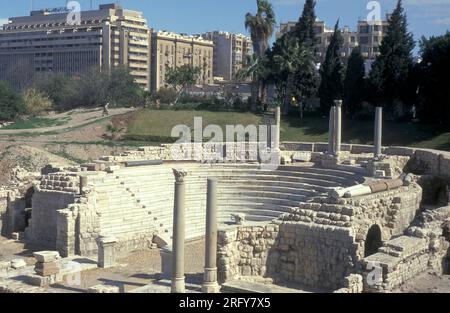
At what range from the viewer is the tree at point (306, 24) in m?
51.9

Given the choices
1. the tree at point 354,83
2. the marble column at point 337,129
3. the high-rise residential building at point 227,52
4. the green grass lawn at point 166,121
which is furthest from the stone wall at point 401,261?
the high-rise residential building at point 227,52

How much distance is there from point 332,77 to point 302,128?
17.1ft

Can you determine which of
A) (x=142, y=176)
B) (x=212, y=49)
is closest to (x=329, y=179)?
(x=142, y=176)

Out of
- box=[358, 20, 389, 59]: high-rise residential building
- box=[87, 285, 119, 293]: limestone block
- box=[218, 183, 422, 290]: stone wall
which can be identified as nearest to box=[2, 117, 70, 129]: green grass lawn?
box=[218, 183, 422, 290]: stone wall

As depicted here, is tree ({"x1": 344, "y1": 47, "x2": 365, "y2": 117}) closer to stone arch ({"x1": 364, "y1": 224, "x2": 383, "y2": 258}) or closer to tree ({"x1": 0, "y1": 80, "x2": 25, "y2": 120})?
stone arch ({"x1": 364, "y1": 224, "x2": 383, "y2": 258})

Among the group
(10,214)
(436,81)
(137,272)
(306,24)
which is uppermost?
(306,24)

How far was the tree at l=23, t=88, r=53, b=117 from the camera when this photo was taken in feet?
204

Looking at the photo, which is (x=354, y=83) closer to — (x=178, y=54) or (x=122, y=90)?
(x=122, y=90)

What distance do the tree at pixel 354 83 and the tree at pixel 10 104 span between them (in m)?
32.2

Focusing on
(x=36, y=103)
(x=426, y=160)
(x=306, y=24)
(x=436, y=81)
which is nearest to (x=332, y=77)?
(x=306, y=24)

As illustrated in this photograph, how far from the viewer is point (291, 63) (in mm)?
48719

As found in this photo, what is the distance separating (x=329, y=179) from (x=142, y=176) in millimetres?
8335

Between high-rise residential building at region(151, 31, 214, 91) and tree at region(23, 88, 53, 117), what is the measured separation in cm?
4018
